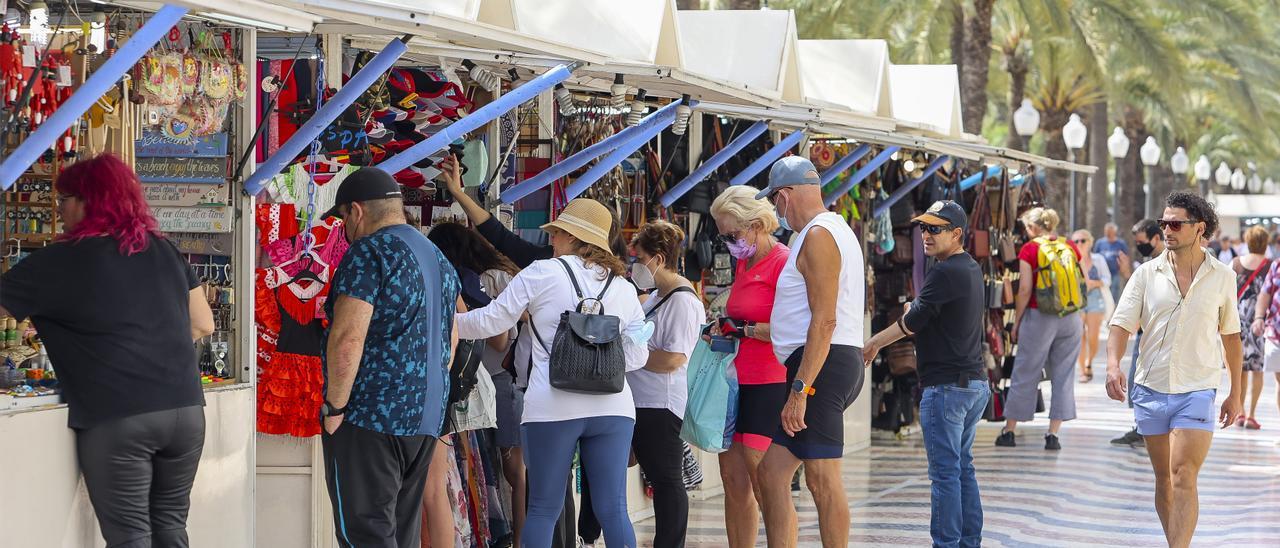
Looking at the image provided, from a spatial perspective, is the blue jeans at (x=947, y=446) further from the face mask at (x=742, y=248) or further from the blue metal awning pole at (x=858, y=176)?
the blue metal awning pole at (x=858, y=176)

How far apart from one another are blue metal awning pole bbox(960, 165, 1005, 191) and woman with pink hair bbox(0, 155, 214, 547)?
9.33 metres

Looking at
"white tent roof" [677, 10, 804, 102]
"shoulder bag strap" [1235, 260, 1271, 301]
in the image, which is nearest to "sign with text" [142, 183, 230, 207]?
"white tent roof" [677, 10, 804, 102]

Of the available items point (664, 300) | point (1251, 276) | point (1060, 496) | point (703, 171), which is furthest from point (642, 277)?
point (1251, 276)

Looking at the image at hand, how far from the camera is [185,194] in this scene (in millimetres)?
5691


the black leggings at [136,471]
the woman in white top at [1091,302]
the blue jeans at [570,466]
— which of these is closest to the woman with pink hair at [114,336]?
the black leggings at [136,471]

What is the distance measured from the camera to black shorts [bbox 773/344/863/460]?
612cm

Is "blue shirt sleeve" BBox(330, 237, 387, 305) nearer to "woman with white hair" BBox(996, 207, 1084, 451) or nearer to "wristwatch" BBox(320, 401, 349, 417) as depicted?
"wristwatch" BBox(320, 401, 349, 417)

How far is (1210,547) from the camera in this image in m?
8.30

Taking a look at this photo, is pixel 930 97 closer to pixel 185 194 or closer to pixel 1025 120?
pixel 185 194

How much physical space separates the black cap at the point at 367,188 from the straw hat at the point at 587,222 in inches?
33.8

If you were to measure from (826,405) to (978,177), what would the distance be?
7.59 m

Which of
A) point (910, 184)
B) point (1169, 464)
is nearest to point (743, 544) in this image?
point (1169, 464)

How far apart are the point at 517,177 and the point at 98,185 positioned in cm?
364

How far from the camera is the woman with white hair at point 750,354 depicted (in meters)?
6.53
